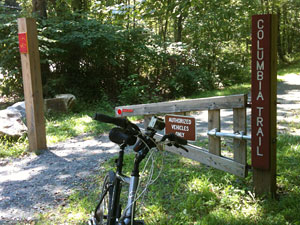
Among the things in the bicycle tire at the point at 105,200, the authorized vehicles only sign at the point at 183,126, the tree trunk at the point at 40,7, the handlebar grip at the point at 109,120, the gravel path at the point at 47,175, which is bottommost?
the gravel path at the point at 47,175

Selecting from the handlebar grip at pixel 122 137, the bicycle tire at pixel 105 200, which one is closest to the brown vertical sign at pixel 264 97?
the bicycle tire at pixel 105 200

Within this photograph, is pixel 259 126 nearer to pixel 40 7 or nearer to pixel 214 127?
pixel 214 127

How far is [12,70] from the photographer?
11094 mm

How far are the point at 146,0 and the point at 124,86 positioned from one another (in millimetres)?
8488

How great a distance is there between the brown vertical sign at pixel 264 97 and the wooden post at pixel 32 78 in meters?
4.66

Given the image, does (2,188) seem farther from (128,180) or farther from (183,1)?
(183,1)

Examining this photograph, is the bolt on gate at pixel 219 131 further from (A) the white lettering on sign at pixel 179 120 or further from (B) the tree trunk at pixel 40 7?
(B) the tree trunk at pixel 40 7

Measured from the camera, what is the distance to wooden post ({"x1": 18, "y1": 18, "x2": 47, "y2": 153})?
21.5 ft

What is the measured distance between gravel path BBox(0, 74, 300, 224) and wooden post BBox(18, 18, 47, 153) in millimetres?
414

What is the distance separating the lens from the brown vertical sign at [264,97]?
Result: 11.7ft

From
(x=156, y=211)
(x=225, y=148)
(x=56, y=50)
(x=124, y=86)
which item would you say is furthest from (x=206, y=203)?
(x=124, y=86)

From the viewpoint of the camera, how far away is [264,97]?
142 inches

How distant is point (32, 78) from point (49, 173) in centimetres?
212

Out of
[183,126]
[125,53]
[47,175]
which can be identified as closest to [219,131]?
[183,126]
